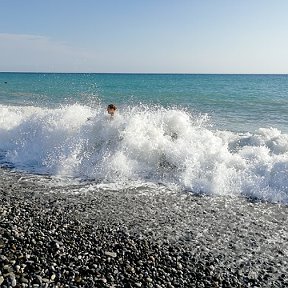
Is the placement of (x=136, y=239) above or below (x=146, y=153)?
below

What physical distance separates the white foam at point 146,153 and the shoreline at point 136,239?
4.27 feet

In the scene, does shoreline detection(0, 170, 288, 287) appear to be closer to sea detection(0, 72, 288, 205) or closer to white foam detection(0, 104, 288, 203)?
sea detection(0, 72, 288, 205)

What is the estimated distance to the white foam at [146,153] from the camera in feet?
39.2

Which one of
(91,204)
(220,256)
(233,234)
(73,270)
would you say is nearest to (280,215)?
(233,234)

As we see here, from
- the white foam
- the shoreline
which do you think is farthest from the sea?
the shoreline

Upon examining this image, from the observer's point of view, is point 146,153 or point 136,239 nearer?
point 136,239

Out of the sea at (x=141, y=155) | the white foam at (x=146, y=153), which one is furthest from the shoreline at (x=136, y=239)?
the white foam at (x=146, y=153)

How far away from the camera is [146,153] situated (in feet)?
45.8

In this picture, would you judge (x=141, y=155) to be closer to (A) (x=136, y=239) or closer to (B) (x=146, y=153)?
(B) (x=146, y=153)

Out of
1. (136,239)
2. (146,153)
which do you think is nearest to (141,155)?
(146,153)

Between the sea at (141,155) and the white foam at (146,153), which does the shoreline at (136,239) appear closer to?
the sea at (141,155)

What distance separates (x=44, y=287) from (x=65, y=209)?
3.56 metres

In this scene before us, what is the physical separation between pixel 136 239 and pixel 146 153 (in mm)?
6326

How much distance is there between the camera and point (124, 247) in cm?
743
